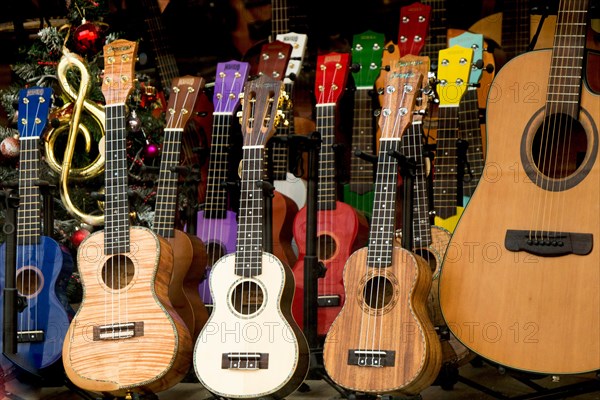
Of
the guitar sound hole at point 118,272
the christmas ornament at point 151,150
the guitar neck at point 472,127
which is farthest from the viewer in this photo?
the christmas ornament at point 151,150

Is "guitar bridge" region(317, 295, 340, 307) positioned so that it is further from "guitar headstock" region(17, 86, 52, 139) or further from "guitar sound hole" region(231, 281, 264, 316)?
"guitar headstock" region(17, 86, 52, 139)

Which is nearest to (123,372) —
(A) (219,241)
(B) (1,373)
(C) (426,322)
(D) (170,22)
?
(B) (1,373)

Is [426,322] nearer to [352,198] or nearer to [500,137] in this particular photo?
[500,137]

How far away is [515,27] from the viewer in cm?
568

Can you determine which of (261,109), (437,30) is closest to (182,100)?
(261,109)

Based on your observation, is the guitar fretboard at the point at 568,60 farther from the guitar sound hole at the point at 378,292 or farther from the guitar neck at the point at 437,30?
the guitar neck at the point at 437,30

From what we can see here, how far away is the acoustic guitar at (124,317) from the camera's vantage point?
4.16 metres

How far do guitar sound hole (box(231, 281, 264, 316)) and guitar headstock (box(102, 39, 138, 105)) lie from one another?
3.83 feet

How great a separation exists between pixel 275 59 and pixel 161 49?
4.38ft

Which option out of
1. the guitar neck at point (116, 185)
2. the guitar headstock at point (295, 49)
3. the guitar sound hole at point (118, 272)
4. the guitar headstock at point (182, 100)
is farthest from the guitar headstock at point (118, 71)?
the guitar headstock at point (295, 49)

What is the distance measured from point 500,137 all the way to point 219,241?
5.60ft

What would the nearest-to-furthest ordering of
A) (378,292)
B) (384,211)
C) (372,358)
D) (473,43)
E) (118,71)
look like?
1. (372,358)
2. (378,292)
3. (384,211)
4. (118,71)
5. (473,43)

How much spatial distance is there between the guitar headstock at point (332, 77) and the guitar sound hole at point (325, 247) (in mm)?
713

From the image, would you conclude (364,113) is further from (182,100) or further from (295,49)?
(182,100)
